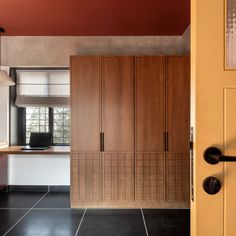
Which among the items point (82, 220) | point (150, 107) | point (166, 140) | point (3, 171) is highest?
point (150, 107)

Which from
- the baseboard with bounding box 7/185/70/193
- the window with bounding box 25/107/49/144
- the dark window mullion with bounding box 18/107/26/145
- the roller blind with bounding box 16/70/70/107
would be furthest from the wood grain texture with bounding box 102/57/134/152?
the dark window mullion with bounding box 18/107/26/145

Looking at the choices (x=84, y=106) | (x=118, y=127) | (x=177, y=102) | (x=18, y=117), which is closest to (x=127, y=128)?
(x=118, y=127)

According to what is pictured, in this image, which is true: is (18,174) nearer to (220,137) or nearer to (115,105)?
(115,105)

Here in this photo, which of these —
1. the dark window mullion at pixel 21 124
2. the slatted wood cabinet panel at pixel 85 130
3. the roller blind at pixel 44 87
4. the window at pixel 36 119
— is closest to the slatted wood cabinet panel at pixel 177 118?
the slatted wood cabinet panel at pixel 85 130

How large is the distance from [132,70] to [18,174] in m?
2.77

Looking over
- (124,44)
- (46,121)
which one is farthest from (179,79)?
(46,121)

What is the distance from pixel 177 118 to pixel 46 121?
2445mm

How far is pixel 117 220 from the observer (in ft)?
10.1

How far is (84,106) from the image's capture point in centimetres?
339

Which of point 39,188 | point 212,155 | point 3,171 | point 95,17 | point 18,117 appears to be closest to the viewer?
point 212,155

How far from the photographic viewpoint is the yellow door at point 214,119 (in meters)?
0.87

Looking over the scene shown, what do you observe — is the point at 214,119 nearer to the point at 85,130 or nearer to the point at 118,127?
the point at 118,127

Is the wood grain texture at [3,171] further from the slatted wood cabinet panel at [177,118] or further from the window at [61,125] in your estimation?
the slatted wood cabinet panel at [177,118]

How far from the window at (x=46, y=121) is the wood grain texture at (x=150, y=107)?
1604mm
